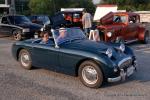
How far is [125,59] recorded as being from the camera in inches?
306

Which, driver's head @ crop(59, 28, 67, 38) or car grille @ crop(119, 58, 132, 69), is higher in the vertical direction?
driver's head @ crop(59, 28, 67, 38)

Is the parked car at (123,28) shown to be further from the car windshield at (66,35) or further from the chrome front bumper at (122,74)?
the chrome front bumper at (122,74)

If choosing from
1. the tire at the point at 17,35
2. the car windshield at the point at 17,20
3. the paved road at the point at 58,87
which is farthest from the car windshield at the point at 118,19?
the paved road at the point at 58,87

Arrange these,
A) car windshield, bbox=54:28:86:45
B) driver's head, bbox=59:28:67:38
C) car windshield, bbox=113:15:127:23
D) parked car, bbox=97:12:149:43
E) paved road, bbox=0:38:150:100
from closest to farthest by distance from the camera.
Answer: paved road, bbox=0:38:150:100
car windshield, bbox=54:28:86:45
driver's head, bbox=59:28:67:38
parked car, bbox=97:12:149:43
car windshield, bbox=113:15:127:23

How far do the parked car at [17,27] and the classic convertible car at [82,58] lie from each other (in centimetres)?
856

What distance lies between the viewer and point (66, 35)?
864 cm

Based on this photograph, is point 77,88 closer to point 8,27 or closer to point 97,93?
point 97,93

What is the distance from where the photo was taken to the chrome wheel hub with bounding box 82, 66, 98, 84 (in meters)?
7.47

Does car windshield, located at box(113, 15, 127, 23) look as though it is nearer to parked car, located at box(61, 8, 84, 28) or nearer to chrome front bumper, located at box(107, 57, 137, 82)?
parked car, located at box(61, 8, 84, 28)

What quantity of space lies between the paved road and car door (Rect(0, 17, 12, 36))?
9.15 meters

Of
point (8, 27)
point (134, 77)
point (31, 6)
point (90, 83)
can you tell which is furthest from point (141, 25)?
point (31, 6)

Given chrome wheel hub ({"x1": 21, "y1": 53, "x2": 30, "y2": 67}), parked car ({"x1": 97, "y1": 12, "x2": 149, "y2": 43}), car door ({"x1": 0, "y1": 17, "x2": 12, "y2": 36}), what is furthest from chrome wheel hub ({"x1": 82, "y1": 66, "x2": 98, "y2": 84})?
car door ({"x1": 0, "y1": 17, "x2": 12, "y2": 36})

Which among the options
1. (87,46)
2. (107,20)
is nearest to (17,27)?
(107,20)

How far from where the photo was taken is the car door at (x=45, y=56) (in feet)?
27.0
